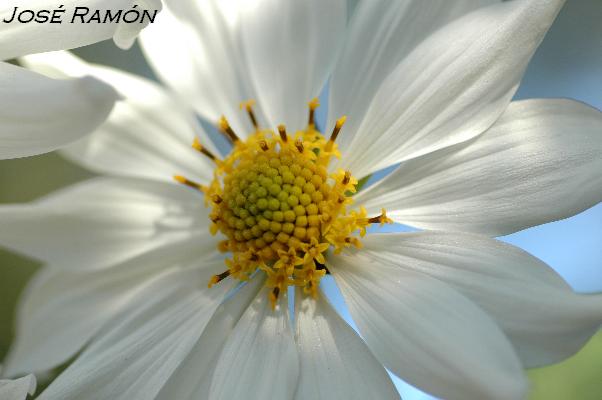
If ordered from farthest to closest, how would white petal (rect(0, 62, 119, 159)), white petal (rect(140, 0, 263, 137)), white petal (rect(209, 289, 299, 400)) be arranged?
white petal (rect(140, 0, 263, 137)) → white petal (rect(209, 289, 299, 400)) → white petal (rect(0, 62, 119, 159))

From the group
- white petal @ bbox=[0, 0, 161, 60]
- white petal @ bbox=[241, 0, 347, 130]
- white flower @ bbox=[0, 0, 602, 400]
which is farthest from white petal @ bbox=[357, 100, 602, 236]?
white petal @ bbox=[0, 0, 161, 60]

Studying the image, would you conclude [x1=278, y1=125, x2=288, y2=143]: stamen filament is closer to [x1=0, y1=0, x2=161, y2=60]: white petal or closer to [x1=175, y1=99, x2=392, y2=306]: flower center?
[x1=175, y1=99, x2=392, y2=306]: flower center

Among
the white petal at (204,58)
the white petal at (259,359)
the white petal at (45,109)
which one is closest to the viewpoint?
the white petal at (45,109)

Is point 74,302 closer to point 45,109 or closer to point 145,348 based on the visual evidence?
point 145,348

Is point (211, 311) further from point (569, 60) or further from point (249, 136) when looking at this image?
point (569, 60)

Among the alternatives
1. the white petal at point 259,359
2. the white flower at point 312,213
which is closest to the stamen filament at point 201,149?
the white flower at point 312,213

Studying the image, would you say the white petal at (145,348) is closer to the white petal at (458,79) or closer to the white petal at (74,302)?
the white petal at (74,302)

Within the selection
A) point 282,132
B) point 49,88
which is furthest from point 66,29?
point 282,132
